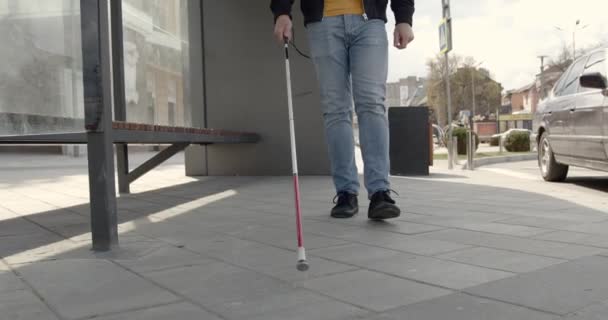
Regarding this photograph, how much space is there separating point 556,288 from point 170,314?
51.7 inches

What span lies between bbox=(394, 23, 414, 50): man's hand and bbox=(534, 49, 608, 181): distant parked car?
2.60 meters

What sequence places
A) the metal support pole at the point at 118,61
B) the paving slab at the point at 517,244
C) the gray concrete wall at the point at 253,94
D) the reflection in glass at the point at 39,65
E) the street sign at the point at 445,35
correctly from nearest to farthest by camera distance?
the paving slab at the point at 517,244, the reflection in glass at the point at 39,65, the metal support pole at the point at 118,61, the gray concrete wall at the point at 253,94, the street sign at the point at 445,35

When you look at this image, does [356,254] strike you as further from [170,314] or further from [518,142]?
[518,142]

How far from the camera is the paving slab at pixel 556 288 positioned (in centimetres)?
195

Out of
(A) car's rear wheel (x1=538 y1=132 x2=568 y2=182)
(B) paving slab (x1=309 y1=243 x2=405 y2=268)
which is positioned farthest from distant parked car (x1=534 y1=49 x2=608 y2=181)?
(B) paving slab (x1=309 y1=243 x2=405 y2=268)

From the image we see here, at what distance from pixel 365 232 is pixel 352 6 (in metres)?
1.51

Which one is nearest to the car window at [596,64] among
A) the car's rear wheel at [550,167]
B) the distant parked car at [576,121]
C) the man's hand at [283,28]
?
the distant parked car at [576,121]

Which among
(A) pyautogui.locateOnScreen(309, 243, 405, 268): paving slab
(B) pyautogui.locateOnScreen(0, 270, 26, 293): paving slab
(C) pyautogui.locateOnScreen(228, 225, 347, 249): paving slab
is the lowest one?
(A) pyautogui.locateOnScreen(309, 243, 405, 268): paving slab

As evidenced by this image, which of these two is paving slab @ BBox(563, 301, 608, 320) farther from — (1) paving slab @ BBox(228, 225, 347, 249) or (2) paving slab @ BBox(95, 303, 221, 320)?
(1) paving slab @ BBox(228, 225, 347, 249)

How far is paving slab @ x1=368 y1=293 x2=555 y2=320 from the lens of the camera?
183cm

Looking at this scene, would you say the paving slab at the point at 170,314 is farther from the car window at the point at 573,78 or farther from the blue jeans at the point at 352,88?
the car window at the point at 573,78

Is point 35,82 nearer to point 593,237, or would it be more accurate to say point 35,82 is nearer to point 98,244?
point 98,244

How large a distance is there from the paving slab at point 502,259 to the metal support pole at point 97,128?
1599mm

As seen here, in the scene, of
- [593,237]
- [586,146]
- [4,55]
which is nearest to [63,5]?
[4,55]
